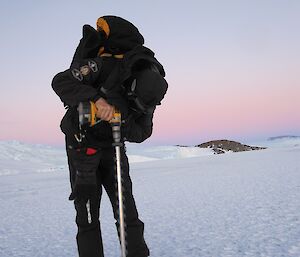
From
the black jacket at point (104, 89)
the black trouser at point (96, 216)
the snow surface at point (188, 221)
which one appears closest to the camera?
the black jacket at point (104, 89)

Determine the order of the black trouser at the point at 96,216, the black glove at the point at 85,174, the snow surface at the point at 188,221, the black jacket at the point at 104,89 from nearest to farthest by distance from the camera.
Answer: the black jacket at the point at 104,89 < the black glove at the point at 85,174 < the black trouser at the point at 96,216 < the snow surface at the point at 188,221

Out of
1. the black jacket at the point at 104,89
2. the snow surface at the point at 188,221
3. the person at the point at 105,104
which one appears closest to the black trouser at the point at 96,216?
the person at the point at 105,104

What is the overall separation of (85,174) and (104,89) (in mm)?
493

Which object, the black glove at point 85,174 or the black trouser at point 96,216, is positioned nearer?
the black glove at point 85,174

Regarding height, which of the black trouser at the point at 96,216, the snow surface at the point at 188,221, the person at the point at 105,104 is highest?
the person at the point at 105,104

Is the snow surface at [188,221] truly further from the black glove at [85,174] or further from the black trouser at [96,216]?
the black glove at [85,174]

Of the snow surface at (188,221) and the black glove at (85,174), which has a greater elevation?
the black glove at (85,174)

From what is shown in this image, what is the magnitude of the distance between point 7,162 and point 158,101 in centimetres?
1651

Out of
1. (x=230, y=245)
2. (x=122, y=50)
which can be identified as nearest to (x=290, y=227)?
(x=230, y=245)

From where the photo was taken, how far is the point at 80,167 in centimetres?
205

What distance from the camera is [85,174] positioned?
6.67 ft

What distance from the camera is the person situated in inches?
76.1

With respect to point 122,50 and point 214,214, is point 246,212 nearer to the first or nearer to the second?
point 214,214

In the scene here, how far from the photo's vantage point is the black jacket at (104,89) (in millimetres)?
1931
